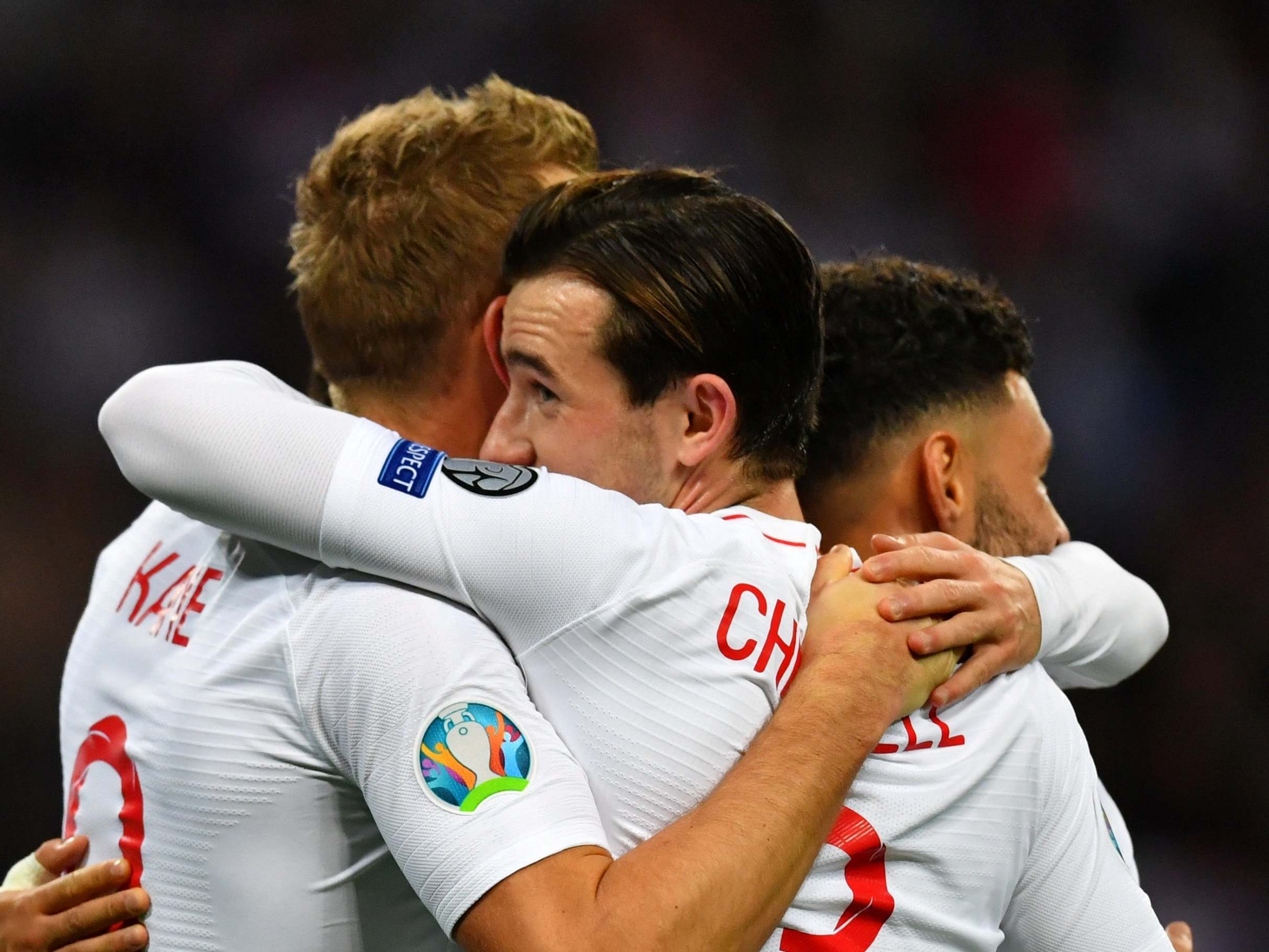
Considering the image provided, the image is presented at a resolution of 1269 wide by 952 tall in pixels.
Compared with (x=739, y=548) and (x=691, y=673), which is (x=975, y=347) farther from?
(x=691, y=673)

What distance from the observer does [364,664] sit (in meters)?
1.70

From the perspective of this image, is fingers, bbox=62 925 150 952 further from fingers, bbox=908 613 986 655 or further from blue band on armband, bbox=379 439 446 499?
fingers, bbox=908 613 986 655

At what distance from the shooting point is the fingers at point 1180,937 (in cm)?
263

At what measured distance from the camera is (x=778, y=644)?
1.88 meters

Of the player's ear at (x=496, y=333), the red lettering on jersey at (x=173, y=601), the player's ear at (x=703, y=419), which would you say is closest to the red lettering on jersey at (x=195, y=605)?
the red lettering on jersey at (x=173, y=601)

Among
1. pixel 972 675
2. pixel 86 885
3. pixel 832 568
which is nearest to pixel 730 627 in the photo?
pixel 832 568

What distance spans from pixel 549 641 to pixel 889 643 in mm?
516

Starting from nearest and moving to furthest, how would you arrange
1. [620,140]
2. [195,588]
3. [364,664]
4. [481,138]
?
[364,664] → [195,588] → [481,138] → [620,140]

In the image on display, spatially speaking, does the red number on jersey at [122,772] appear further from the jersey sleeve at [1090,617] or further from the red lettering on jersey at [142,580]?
the jersey sleeve at [1090,617]

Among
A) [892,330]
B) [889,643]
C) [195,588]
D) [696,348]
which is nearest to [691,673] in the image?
[889,643]

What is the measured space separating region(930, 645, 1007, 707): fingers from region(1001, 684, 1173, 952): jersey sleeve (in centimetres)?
9

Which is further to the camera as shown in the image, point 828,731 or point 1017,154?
point 1017,154

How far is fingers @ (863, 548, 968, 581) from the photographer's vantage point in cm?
203

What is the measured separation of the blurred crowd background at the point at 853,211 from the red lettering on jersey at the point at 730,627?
12.4 feet
